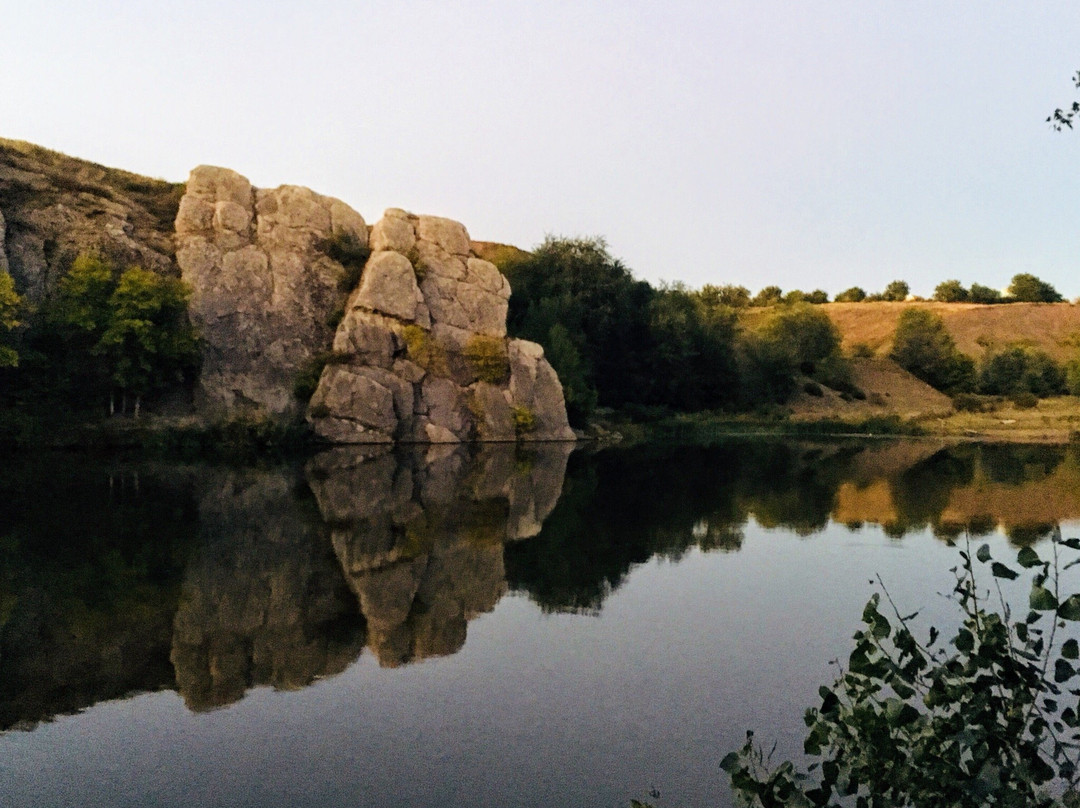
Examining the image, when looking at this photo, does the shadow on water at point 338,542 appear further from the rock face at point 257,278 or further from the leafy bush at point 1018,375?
the leafy bush at point 1018,375

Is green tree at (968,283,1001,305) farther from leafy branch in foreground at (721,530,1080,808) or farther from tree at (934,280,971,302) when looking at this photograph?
leafy branch in foreground at (721,530,1080,808)

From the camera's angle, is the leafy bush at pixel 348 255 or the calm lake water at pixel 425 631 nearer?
the calm lake water at pixel 425 631

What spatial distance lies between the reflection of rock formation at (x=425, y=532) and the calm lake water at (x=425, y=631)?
0.08 meters

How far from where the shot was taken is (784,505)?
2595 centimetres

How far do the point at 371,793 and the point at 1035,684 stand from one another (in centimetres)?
494

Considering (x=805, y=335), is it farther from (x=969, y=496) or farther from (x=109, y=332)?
(x=109, y=332)

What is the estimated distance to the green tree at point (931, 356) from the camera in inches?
3743

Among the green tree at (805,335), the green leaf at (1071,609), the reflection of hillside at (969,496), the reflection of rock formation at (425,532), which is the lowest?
the reflection of rock formation at (425,532)

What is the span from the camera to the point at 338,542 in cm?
1805

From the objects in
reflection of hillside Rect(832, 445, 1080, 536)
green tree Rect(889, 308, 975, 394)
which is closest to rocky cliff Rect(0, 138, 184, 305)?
reflection of hillside Rect(832, 445, 1080, 536)

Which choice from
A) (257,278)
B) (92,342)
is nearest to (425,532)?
(92,342)

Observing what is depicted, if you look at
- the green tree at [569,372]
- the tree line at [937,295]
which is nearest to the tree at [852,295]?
the tree line at [937,295]

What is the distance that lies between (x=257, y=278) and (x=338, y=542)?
1481 inches

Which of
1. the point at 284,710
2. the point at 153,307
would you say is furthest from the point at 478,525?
the point at 153,307
